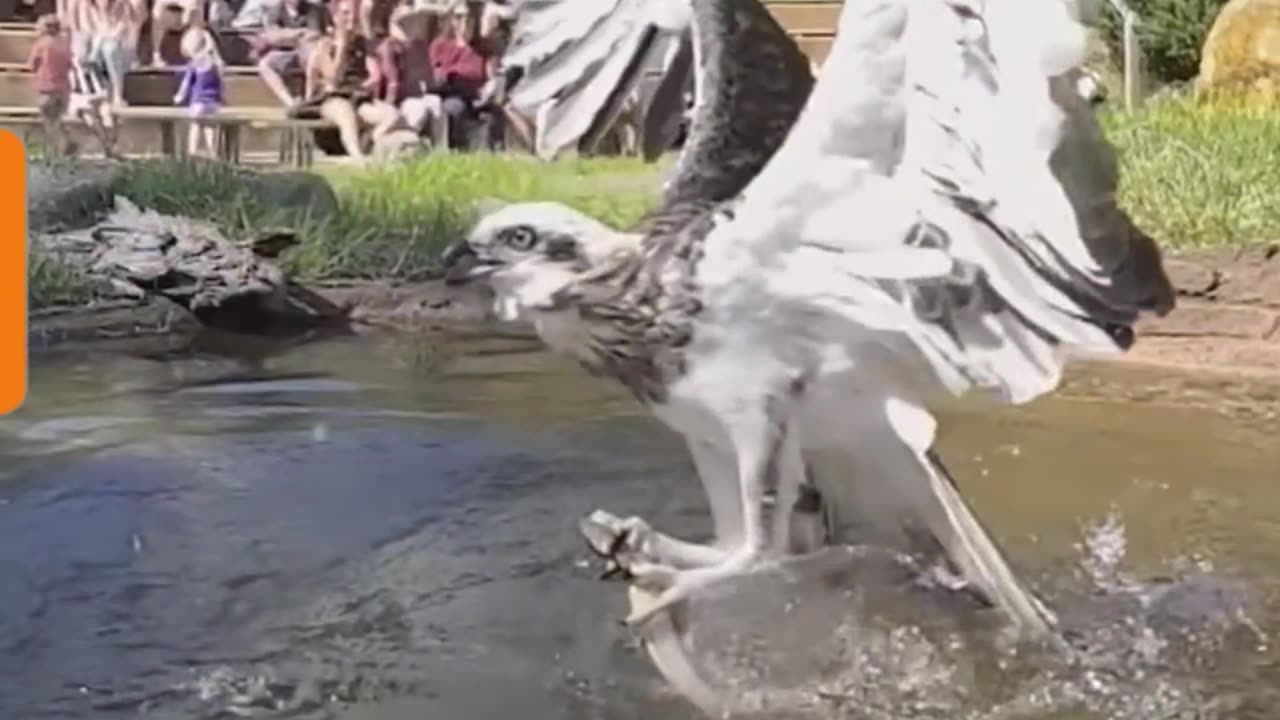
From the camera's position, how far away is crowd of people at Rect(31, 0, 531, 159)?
11.3 metres

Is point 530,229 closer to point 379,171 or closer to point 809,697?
point 809,697

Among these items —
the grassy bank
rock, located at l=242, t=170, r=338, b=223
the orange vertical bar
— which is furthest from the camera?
rock, located at l=242, t=170, r=338, b=223

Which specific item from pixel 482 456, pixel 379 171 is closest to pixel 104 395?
pixel 482 456

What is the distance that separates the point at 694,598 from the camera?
3367 mm

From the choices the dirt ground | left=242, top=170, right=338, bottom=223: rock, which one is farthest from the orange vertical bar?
left=242, top=170, right=338, bottom=223: rock

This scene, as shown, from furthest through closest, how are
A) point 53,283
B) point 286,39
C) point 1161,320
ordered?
1. point 286,39
2. point 53,283
3. point 1161,320

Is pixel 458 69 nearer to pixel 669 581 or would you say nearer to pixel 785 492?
pixel 785 492

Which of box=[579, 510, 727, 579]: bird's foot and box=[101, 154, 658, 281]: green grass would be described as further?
box=[101, 154, 658, 281]: green grass

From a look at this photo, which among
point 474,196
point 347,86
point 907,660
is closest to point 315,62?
point 347,86

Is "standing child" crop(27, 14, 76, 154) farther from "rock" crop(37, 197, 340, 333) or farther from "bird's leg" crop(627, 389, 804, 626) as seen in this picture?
"bird's leg" crop(627, 389, 804, 626)

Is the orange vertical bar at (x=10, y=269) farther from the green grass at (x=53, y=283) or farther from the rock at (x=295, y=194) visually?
the rock at (x=295, y=194)

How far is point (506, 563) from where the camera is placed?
14.9 ft

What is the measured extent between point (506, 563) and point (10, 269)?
150 cm

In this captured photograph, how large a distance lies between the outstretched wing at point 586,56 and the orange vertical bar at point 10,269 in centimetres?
152
